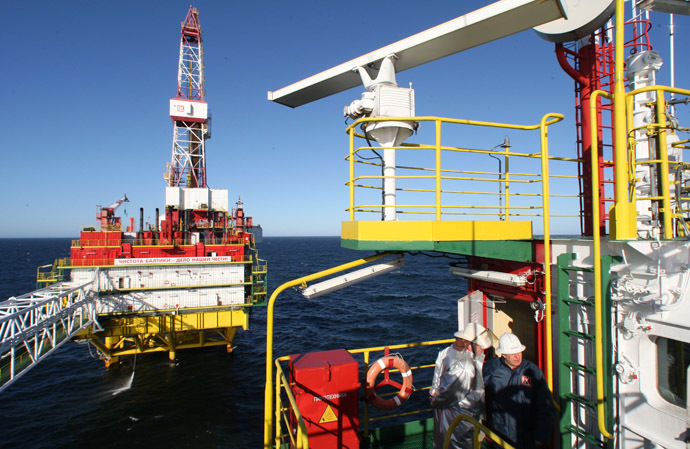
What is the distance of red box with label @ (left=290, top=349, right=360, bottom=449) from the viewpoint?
4742 millimetres

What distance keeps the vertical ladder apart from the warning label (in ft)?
8.71

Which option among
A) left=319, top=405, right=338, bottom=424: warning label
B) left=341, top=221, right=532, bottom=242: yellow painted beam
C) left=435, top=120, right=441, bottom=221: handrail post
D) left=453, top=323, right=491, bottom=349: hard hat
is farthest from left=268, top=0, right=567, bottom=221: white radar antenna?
left=319, top=405, right=338, bottom=424: warning label

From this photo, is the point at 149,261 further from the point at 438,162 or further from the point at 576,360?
the point at 576,360

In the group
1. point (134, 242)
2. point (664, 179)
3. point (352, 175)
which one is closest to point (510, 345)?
point (664, 179)

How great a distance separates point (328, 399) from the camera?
484cm

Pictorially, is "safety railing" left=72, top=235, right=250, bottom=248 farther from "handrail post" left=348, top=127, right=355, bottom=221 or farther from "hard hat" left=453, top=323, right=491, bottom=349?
"hard hat" left=453, top=323, right=491, bottom=349

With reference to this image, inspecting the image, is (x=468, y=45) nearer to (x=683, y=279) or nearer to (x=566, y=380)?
(x=683, y=279)

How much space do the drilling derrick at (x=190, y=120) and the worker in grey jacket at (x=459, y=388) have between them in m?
29.7

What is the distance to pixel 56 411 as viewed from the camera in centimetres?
1471

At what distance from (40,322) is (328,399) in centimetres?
1139

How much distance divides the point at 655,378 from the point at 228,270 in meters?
16.5

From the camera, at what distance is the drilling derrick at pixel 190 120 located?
2984 cm

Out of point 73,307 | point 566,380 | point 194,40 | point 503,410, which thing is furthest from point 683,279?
point 194,40

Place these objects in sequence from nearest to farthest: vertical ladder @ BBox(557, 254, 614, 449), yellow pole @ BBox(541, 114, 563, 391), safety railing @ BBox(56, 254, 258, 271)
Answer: vertical ladder @ BBox(557, 254, 614, 449) → yellow pole @ BBox(541, 114, 563, 391) → safety railing @ BBox(56, 254, 258, 271)
